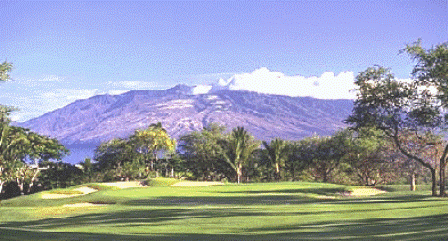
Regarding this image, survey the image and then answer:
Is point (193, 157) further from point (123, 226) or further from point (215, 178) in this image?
point (123, 226)

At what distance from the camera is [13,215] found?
23141 millimetres

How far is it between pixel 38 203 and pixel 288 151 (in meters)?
46.3

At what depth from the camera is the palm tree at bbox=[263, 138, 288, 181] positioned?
66312 mm

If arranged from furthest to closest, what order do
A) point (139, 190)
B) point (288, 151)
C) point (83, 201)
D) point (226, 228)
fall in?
point (288, 151) → point (139, 190) → point (83, 201) → point (226, 228)

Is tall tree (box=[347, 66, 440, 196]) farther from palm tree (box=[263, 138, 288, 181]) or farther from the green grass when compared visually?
palm tree (box=[263, 138, 288, 181])

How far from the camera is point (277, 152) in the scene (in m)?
66.2

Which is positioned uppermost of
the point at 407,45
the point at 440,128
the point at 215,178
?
the point at 407,45

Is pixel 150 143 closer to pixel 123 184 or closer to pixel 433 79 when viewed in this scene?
pixel 123 184

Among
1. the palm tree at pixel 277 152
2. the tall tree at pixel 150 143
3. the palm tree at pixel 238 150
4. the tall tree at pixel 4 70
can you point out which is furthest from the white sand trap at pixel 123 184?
the palm tree at pixel 277 152

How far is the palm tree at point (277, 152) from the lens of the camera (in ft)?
218

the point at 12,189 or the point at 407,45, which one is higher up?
the point at 407,45

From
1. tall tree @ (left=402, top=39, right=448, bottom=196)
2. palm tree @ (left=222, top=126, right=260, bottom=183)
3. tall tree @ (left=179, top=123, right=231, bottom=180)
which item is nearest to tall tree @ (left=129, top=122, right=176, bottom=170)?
tall tree @ (left=179, top=123, right=231, bottom=180)

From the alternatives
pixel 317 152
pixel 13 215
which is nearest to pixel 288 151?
pixel 317 152

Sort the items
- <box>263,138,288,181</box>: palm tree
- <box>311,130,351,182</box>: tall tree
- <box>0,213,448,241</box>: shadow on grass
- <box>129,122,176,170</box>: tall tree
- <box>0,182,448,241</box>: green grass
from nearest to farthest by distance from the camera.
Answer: <box>0,213,448,241</box>: shadow on grass < <box>0,182,448,241</box>: green grass < <box>263,138,288,181</box>: palm tree < <box>129,122,176,170</box>: tall tree < <box>311,130,351,182</box>: tall tree
